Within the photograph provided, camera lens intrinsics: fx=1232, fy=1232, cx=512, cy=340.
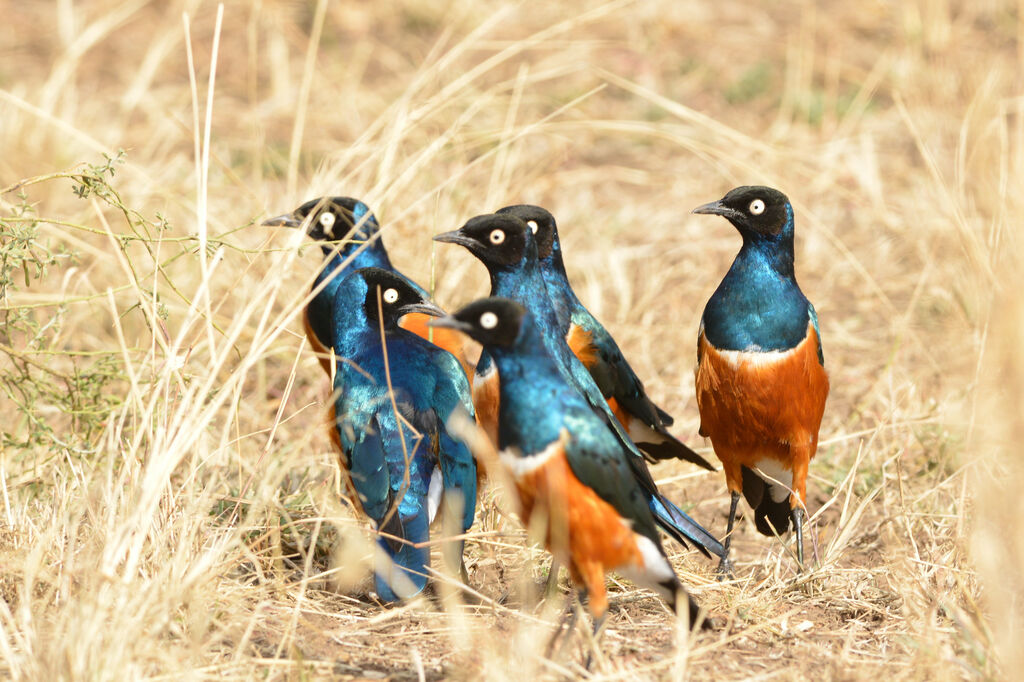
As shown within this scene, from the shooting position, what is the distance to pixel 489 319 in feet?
11.0

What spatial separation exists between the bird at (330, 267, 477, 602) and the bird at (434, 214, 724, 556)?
14 centimetres

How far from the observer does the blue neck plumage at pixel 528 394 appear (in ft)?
10.8

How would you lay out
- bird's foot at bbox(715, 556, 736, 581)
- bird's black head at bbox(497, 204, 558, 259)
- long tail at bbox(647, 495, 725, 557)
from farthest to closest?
1. bird's black head at bbox(497, 204, 558, 259)
2. bird's foot at bbox(715, 556, 736, 581)
3. long tail at bbox(647, 495, 725, 557)

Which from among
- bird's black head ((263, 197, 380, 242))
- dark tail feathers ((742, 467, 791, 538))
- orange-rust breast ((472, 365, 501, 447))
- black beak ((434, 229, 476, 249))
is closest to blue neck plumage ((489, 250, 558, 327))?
black beak ((434, 229, 476, 249))

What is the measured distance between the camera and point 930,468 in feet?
16.8

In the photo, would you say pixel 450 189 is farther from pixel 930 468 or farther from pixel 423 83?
pixel 930 468

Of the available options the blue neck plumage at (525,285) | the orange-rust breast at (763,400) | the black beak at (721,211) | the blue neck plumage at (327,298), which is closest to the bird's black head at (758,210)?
the black beak at (721,211)

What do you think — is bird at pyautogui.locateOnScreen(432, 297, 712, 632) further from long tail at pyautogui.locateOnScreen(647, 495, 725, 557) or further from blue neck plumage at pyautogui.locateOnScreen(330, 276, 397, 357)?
blue neck plumage at pyautogui.locateOnScreen(330, 276, 397, 357)

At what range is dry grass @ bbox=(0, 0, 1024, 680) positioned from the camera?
336 cm

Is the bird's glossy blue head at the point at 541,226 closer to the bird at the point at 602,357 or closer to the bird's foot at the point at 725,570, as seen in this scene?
the bird at the point at 602,357

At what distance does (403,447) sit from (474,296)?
2.48 metres

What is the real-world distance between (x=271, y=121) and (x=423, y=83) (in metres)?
4.03

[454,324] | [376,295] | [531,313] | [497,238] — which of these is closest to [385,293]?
[376,295]

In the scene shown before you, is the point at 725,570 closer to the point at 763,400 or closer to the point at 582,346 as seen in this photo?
the point at 763,400
